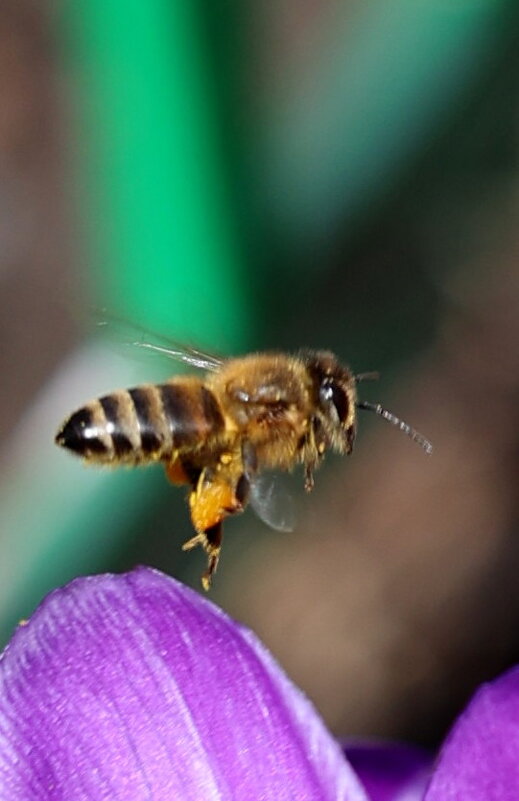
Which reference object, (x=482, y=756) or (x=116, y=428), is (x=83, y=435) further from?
(x=482, y=756)

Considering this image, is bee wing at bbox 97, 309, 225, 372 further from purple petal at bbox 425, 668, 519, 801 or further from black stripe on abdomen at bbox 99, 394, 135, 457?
purple petal at bbox 425, 668, 519, 801

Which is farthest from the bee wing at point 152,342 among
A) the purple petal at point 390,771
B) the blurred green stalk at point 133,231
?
the blurred green stalk at point 133,231

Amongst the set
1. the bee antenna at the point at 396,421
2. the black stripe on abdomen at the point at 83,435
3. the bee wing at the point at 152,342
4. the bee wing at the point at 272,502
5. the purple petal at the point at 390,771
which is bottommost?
the purple petal at the point at 390,771

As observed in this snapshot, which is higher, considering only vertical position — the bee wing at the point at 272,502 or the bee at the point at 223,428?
the bee at the point at 223,428

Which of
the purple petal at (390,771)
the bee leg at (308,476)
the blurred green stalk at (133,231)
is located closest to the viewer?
the purple petal at (390,771)

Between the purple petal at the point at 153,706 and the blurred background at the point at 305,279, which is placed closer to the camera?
the purple petal at the point at 153,706

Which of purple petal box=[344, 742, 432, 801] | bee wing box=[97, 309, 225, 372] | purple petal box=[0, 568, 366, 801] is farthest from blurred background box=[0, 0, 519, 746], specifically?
purple petal box=[0, 568, 366, 801]

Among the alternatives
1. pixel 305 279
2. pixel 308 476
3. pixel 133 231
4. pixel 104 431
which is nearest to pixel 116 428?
pixel 104 431

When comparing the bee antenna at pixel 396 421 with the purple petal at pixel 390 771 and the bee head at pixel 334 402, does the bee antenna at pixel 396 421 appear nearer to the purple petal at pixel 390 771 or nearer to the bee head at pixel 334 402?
the bee head at pixel 334 402
